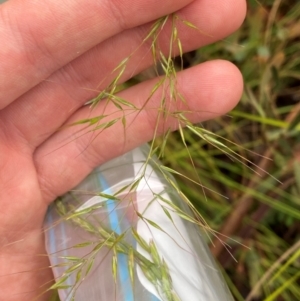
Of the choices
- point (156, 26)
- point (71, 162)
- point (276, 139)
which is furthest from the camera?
point (276, 139)

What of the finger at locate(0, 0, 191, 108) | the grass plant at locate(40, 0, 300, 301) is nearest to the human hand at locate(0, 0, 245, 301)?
the finger at locate(0, 0, 191, 108)

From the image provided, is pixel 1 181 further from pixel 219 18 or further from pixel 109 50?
pixel 219 18

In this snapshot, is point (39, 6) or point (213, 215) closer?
point (39, 6)

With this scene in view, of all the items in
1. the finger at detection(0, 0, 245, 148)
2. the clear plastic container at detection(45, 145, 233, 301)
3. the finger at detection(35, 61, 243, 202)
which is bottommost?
the clear plastic container at detection(45, 145, 233, 301)

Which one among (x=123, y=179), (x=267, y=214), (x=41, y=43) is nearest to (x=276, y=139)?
(x=267, y=214)

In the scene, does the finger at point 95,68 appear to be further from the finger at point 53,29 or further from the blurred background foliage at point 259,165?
the blurred background foliage at point 259,165

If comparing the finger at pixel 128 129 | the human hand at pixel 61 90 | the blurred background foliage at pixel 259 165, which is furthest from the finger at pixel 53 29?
the blurred background foliage at pixel 259 165

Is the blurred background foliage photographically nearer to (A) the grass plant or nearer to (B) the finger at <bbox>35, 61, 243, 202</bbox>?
(A) the grass plant
